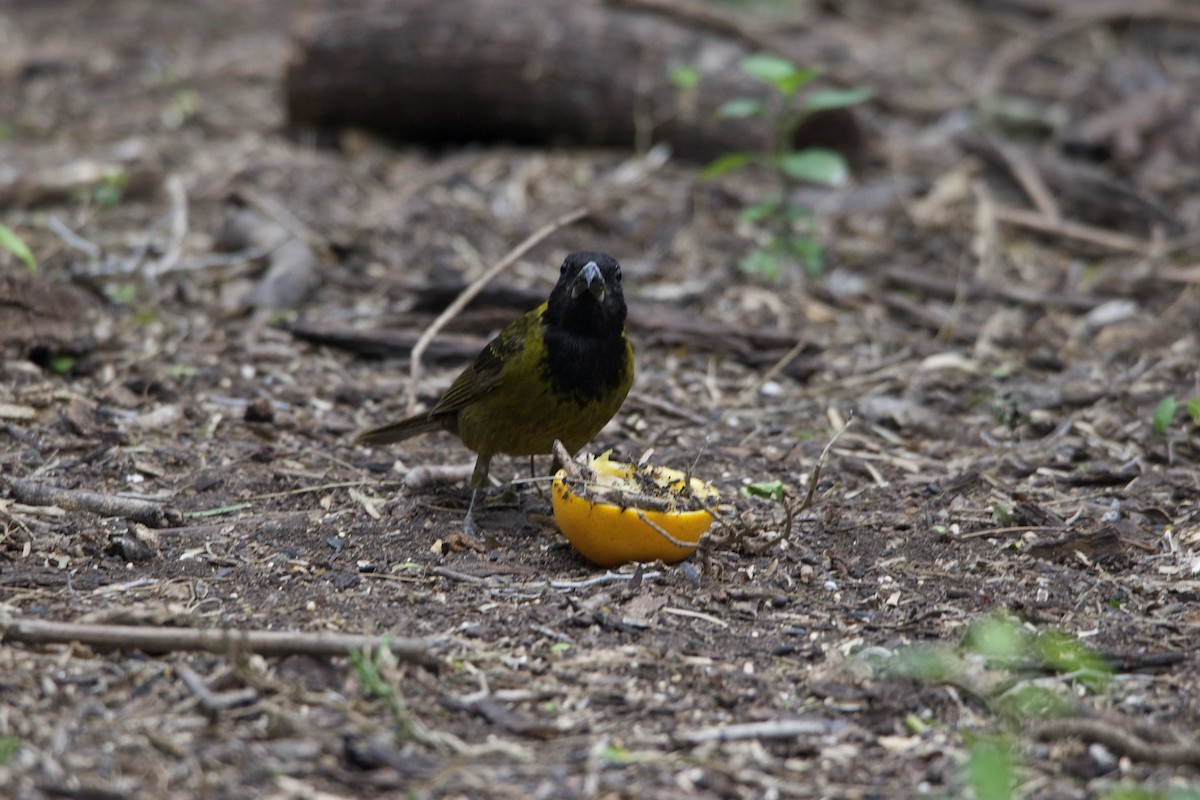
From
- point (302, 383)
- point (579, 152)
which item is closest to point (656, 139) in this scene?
point (579, 152)

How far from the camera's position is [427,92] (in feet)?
31.9

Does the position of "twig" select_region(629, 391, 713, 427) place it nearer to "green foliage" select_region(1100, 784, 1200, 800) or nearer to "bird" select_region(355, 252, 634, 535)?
"bird" select_region(355, 252, 634, 535)

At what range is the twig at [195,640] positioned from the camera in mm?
3814

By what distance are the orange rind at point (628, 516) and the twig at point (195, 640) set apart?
1036mm

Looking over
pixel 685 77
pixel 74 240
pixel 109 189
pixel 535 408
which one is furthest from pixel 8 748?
→ pixel 685 77

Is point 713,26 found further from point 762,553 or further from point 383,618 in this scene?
point 383,618

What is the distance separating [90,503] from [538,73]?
5.51 meters

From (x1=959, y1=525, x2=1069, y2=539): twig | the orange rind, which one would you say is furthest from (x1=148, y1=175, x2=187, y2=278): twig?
(x1=959, y1=525, x2=1069, y2=539): twig

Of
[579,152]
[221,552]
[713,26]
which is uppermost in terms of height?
[713,26]

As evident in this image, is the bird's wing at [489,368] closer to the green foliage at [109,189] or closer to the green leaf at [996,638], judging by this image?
the green leaf at [996,638]

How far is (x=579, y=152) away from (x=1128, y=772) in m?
7.05

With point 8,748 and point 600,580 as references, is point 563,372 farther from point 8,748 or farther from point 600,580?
point 8,748

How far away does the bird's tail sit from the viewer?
598 cm

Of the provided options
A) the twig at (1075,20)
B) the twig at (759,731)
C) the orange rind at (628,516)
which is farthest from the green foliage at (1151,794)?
the twig at (1075,20)
